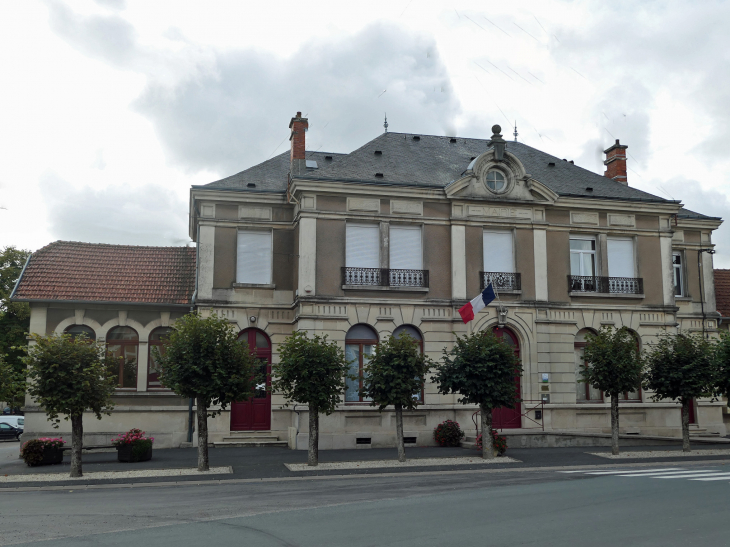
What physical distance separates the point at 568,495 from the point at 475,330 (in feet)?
37.4

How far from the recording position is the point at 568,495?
40.3 feet

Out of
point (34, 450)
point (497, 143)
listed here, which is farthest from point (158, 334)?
point (497, 143)

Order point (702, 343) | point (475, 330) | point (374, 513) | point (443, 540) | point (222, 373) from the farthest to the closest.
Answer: point (475, 330), point (702, 343), point (222, 373), point (374, 513), point (443, 540)

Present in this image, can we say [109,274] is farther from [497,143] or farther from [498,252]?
[497,143]

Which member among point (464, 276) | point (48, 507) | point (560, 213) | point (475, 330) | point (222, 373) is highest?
point (560, 213)

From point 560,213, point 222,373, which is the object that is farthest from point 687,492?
point 560,213

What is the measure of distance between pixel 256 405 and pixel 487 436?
324 inches

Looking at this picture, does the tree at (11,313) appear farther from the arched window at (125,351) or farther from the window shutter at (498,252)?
the window shutter at (498,252)

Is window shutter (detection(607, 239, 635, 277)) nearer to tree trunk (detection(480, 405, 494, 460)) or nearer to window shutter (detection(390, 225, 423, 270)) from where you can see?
window shutter (detection(390, 225, 423, 270))

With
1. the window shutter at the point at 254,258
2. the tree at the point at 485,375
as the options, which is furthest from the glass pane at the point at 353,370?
the tree at the point at 485,375

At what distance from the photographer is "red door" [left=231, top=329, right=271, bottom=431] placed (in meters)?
23.4

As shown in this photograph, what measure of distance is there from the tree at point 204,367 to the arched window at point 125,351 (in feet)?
23.5

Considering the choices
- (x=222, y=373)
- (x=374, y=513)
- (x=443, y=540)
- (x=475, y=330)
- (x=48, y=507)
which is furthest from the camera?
(x=475, y=330)

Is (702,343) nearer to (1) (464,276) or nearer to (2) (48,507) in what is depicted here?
(1) (464,276)
